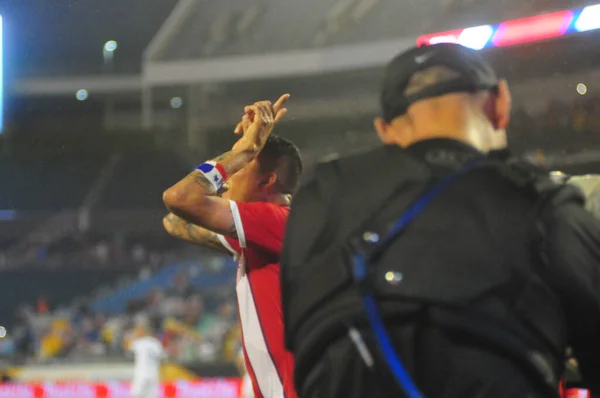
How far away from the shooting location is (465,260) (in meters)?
1.01

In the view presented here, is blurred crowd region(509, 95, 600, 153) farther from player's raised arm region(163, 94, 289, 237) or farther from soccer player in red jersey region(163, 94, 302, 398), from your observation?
player's raised arm region(163, 94, 289, 237)

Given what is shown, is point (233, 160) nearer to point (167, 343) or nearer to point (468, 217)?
point (468, 217)

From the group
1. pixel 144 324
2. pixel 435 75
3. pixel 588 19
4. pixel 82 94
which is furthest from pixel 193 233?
pixel 82 94

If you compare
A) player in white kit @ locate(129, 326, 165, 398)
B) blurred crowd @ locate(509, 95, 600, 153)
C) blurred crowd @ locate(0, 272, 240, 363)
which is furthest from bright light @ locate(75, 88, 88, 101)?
blurred crowd @ locate(509, 95, 600, 153)

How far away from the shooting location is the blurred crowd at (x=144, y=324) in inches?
469

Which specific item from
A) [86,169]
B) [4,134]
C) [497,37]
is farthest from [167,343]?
[497,37]

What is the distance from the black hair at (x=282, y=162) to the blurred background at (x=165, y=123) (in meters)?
7.87

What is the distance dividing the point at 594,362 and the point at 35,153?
14.6 meters

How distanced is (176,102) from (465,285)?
530 inches

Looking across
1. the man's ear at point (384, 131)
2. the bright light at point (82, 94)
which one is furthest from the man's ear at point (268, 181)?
the bright light at point (82, 94)

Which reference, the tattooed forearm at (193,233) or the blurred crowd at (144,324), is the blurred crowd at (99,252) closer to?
the blurred crowd at (144,324)

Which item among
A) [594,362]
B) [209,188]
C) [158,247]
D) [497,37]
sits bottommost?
[594,362]

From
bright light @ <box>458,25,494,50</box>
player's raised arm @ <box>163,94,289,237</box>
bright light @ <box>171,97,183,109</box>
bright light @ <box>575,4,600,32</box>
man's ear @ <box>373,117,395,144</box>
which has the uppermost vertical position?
bright light @ <box>171,97,183,109</box>

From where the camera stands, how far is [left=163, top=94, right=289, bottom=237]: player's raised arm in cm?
180
